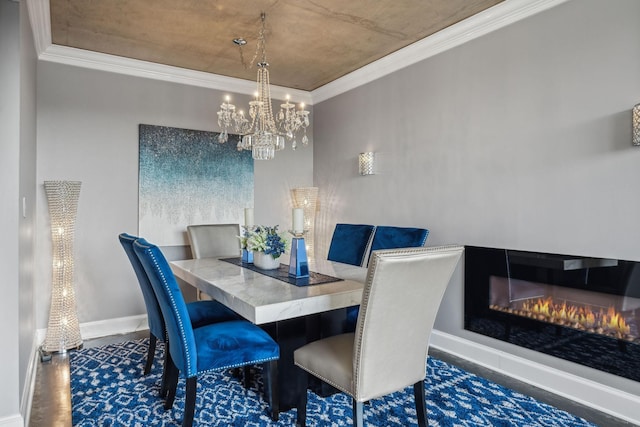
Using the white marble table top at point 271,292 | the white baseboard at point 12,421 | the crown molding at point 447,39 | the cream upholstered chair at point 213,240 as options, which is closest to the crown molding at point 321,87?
the crown molding at point 447,39

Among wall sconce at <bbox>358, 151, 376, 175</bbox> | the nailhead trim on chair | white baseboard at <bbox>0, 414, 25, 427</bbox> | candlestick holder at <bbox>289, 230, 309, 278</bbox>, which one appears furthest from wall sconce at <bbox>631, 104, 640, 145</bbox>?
white baseboard at <bbox>0, 414, 25, 427</bbox>

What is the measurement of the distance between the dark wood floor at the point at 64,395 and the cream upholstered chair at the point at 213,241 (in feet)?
4.31

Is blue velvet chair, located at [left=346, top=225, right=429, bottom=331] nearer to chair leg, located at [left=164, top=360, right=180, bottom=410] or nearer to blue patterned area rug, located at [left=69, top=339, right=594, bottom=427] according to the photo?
blue patterned area rug, located at [left=69, top=339, right=594, bottom=427]

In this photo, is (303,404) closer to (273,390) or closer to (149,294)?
(273,390)

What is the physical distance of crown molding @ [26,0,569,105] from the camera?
2.84 metres

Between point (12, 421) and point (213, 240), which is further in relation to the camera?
point (213, 240)

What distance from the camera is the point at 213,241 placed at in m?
3.81

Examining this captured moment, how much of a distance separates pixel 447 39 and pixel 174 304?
2900 mm

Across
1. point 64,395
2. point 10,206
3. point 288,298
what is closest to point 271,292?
point 288,298

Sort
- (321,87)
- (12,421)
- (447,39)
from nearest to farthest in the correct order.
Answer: (12,421)
(447,39)
(321,87)

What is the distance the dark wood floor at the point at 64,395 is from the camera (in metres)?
2.24

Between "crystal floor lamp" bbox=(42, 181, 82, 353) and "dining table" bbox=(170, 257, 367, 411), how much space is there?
112 centimetres

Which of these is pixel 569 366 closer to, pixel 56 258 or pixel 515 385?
pixel 515 385

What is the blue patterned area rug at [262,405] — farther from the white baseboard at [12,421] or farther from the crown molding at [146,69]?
the crown molding at [146,69]
